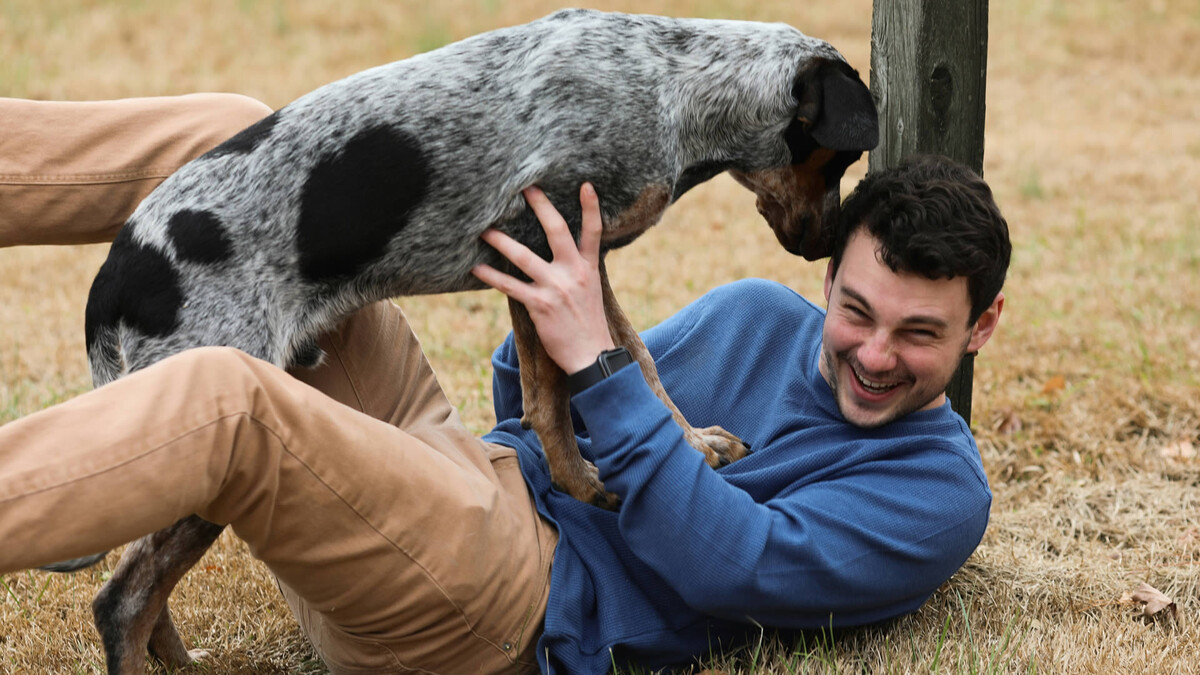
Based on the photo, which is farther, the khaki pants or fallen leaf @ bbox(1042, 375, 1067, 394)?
fallen leaf @ bbox(1042, 375, 1067, 394)

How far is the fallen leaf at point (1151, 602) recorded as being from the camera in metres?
3.25

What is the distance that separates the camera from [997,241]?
109 inches

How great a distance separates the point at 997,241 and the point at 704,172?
28.5 inches

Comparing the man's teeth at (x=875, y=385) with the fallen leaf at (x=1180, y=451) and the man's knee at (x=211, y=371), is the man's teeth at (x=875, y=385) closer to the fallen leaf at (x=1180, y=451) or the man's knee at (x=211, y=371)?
the man's knee at (x=211, y=371)

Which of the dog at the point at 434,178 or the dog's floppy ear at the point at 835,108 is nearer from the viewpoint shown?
the dog at the point at 434,178

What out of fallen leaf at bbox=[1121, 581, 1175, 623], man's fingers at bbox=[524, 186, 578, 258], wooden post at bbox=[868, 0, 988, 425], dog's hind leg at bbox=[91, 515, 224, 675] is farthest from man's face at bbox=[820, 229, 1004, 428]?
dog's hind leg at bbox=[91, 515, 224, 675]

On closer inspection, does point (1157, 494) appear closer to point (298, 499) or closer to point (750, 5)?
point (298, 499)

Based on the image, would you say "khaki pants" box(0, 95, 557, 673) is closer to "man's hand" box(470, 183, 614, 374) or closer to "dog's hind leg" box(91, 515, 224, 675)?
"dog's hind leg" box(91, 515, 224, 675)

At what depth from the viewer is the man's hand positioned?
272 centimetres

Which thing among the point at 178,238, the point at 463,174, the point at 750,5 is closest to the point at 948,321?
the point at 463,174

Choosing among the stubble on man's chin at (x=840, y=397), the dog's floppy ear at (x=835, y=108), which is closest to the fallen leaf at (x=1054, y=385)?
the stubble on man's chin at (x=840, y=397)

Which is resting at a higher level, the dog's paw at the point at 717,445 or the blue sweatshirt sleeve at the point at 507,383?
the dog's paw at the point at 717,445

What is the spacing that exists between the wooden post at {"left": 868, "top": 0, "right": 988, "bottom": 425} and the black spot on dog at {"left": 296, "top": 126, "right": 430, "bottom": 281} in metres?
1.40

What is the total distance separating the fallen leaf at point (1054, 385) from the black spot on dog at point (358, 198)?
10.8 feet
